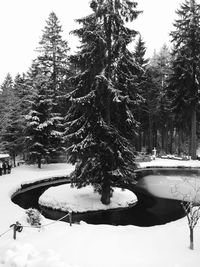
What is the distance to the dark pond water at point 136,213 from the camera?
1627 centimetres

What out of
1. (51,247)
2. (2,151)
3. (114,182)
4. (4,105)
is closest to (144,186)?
(114,182)

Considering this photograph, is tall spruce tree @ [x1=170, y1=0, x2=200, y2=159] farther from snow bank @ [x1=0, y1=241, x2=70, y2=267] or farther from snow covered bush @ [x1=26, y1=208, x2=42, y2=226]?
snow bank @ [x1=0, y1=241, x2=70, y2=267]

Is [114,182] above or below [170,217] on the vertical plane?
above

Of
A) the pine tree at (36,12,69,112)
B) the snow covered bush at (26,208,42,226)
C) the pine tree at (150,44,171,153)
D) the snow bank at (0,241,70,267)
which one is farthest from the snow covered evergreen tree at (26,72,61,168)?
the snow bank at (0,241,70,267)

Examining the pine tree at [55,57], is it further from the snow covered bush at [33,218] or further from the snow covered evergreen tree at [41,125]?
the snow covered bush at [33,218]

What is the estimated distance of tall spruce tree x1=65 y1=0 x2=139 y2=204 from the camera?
16.8 metres

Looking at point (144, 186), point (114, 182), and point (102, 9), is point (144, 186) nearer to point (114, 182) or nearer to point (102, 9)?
point (114, 182)

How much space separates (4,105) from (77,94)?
37482 millimetres

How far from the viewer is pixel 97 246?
1005 cm

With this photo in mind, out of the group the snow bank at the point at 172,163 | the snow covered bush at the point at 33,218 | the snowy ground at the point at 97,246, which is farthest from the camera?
the snow bank at the point at 172,163

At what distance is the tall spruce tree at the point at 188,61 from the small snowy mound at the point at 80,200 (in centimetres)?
1999

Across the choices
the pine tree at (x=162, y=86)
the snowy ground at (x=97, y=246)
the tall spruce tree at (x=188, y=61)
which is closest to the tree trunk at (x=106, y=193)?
the snowy ground at (x=97, y=246)

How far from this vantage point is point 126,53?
57.0 feet

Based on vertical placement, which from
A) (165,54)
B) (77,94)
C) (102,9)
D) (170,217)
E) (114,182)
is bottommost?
(170,217)
